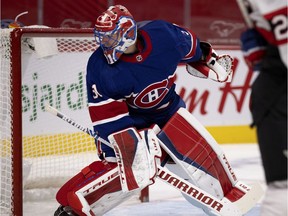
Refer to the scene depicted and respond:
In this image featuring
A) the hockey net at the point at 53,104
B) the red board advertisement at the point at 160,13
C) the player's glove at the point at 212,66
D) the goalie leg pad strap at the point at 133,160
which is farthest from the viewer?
the red board advertisement at the point at 160,13

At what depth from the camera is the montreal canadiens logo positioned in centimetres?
284

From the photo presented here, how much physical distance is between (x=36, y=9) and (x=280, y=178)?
14.4ft

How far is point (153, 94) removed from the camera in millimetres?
2877

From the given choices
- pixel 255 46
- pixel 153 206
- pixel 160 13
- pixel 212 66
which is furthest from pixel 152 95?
pixel 160 13

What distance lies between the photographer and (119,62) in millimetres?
2779

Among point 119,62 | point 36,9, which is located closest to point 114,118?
point 119,62

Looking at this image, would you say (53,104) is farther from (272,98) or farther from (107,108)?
(272,98)

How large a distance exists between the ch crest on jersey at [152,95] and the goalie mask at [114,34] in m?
0.17

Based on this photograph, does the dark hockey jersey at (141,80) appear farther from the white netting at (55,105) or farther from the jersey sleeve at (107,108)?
the white netting at (55,105)

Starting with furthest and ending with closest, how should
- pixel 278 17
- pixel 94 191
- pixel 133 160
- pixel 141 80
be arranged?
pixel 94 191 → pixel 141 80 → pixel 133 160 → pixel 278 17

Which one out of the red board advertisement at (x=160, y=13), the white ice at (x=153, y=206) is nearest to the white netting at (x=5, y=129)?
the white ice at (x=153, y=206)

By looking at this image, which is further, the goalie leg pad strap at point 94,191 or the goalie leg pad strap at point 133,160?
the goalie leg pad strap at point 94,191

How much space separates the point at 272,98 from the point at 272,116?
41mm

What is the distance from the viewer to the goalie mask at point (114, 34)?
274cm
